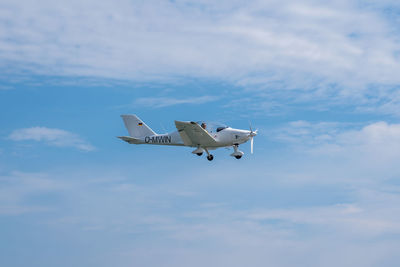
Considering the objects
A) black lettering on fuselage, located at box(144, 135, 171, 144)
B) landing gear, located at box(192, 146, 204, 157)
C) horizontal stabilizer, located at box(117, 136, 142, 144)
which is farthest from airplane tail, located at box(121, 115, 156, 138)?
landing gear, located at box(192, 146, 204, 157)

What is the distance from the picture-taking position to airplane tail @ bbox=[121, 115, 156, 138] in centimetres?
5838

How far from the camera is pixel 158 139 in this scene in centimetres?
5697

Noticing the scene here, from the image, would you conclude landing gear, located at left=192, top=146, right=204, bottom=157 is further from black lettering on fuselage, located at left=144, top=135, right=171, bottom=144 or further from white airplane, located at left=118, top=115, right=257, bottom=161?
black lettering on fuselage, located at left=144, top=135, right=171, bottom=144

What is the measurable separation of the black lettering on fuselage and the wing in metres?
2.74

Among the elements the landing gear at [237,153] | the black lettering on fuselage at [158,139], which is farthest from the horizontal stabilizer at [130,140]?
the landing gear at [237,153]

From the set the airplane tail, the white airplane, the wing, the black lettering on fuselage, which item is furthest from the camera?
the airplane tail

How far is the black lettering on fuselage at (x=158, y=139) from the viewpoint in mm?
56031

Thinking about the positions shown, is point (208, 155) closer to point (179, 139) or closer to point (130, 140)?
point (179, 139)

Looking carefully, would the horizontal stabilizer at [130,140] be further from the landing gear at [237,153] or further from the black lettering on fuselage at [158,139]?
the landing gear at [237,153]

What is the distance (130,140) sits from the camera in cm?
5725

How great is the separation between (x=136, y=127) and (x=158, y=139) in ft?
11.8

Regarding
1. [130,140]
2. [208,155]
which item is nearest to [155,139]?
[130,140]

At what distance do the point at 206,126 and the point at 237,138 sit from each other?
3.39 metres

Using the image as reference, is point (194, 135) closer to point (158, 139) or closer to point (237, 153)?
point (237, 153)
